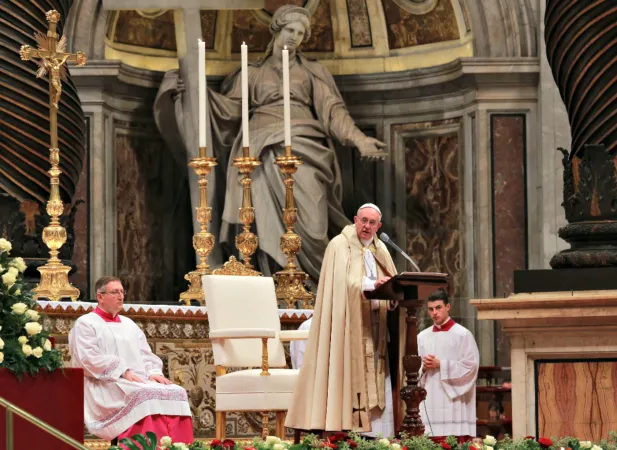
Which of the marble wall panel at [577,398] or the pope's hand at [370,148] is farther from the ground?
the pope's hand at [370,148]

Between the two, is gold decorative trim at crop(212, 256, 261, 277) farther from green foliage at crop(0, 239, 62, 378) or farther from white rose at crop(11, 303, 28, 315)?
white rose at crop(11, 303, 28, 315)

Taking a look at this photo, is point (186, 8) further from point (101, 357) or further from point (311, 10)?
point (101, 357)

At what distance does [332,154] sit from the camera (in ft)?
39.9

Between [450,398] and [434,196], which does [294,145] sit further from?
[450,398]

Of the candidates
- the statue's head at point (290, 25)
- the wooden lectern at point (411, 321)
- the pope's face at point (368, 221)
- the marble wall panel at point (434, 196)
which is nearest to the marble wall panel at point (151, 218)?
the statue's head at point (290, 25)

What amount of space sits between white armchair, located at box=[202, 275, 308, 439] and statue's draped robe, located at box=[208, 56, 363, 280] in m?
2.44

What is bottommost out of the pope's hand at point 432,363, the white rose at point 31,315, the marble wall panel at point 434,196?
the pope's hand at point 432,363

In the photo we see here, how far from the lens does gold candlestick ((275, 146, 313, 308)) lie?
1036 cm

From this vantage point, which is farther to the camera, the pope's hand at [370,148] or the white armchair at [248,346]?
the pope's hand at [370,148]

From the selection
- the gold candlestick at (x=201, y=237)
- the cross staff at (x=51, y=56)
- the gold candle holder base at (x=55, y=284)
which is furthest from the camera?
the gold candlestick at (x=201, y=237)

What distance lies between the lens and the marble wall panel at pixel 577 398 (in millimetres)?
7754

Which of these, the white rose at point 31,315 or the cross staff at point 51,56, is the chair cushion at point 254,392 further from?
the white rose at point 31,315

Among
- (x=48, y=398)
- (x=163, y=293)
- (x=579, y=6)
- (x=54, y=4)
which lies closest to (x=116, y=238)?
(x=163, y=293)

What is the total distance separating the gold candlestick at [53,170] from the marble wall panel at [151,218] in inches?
110
